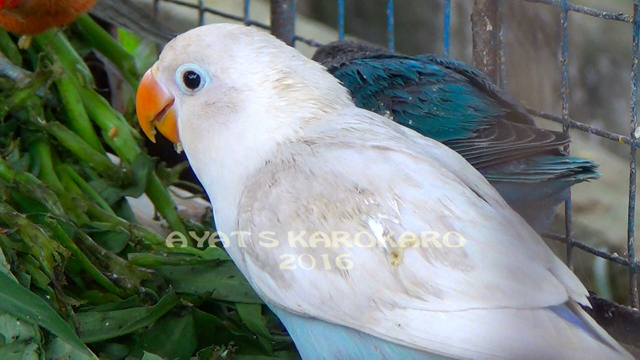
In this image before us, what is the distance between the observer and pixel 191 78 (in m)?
1.53

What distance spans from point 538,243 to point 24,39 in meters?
1.57

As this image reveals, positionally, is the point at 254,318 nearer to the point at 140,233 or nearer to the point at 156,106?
the point at 140,233

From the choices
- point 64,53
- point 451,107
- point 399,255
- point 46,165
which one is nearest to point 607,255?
point 451,107

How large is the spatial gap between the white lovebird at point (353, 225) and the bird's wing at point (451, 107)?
36 centimetres

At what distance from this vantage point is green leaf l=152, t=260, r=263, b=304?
175 centimetres

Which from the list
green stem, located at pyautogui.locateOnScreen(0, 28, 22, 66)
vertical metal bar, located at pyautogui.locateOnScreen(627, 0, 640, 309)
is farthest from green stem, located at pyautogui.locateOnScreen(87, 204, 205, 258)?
vertical metal bar, located at pyautogui.locateOnScreen(627, 0, 640, 309)

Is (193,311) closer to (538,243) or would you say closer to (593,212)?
(538,243)

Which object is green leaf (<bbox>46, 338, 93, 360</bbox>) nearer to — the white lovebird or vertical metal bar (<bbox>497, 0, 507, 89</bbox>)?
the white lovebird

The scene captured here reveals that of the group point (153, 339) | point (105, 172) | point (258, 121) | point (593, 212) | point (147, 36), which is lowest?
point (593, 212)

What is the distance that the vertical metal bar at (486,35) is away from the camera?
2.09m

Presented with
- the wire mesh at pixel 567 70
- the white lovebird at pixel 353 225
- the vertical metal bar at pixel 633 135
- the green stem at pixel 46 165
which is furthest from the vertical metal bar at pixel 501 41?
the green stem at pixel 46 165

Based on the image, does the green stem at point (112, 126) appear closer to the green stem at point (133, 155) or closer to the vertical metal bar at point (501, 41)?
the green stem at point (133, 155)

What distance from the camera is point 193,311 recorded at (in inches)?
68.2

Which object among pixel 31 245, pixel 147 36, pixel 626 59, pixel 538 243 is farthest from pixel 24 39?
pixel 626 59
